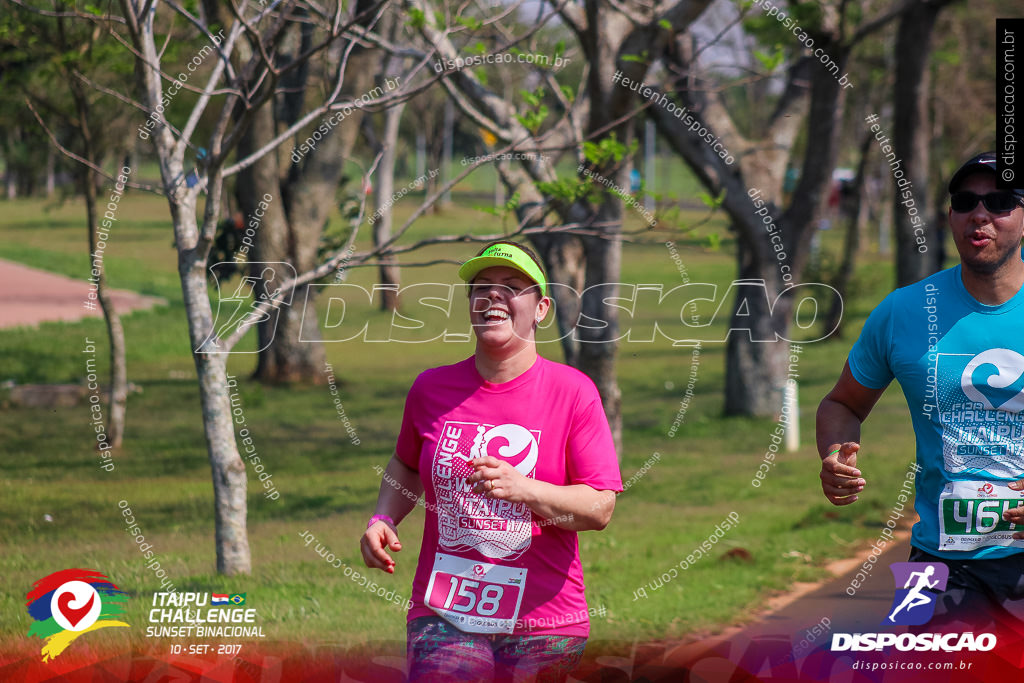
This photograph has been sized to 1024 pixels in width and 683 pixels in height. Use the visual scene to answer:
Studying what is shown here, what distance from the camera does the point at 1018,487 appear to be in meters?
3.49

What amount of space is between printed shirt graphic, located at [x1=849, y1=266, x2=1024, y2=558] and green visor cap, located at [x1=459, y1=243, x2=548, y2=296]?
106cm

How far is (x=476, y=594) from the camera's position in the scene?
3.43 m

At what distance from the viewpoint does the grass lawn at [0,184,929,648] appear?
21.0 feet

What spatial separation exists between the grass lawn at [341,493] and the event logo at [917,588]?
7.68 ft

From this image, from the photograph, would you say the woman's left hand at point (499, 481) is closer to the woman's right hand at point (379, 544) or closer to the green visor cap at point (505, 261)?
the woman's right hand at point (379, 544)

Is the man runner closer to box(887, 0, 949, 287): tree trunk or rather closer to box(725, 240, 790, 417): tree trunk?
box(725, 240, 790, 417): tree trunk

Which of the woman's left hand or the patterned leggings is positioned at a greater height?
the woman's left hand

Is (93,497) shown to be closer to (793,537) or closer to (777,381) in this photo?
(793,537)

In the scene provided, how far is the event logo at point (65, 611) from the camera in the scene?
5008mm

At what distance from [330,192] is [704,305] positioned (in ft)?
45.4

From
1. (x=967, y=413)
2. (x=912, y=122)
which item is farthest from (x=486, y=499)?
(x=912, y=122)

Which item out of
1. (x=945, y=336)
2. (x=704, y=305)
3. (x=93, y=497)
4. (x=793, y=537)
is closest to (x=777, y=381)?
(x=793, y=537)

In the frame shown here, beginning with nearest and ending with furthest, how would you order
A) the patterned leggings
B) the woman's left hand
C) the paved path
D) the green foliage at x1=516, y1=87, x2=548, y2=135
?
the woman's left hand
the patterned leggings
the green foliage at x1=516, y1=87, x2=548, y2=135
the paved path

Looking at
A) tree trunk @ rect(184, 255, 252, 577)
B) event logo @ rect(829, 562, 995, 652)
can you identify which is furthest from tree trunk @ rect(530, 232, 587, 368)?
event logo @ rect(829, 562, 995, 652)
